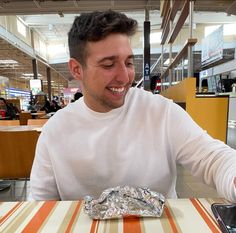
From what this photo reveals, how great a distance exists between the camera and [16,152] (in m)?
2.09

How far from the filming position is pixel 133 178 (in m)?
0.96

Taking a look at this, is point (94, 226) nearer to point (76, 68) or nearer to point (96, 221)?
point (96, 221)

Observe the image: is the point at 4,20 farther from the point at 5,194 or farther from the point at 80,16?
the point at 80,16

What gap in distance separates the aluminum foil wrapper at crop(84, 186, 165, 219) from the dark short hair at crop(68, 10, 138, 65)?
0.53 metres

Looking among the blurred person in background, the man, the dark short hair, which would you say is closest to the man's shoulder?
the man

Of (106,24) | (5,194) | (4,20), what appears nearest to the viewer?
(106,24)

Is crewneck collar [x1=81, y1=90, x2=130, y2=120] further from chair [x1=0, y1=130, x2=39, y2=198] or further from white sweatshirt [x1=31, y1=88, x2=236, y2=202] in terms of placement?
chair [x1=0, y1=130, x2=39, y2=198]

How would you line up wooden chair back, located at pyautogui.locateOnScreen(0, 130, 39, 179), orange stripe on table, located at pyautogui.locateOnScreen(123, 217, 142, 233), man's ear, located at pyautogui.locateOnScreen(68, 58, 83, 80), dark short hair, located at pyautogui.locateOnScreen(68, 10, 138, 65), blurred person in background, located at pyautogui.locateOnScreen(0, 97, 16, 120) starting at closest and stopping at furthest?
orange stripe on table, located at pyautogui.locateOnScreen(123, 217, 142, 233) < dark short hair, located at pyautogui.locateOnScreen(68, 10, 138, 65) < man's ear, located at pyautogui.locateOnScreen(68, 58, 83, 80) < wooden chair back, located at pyautogui.locateOnScreen(0, 130, 39, 179) < blurred person in background, located at pyautogui.locateOnScreen(0, 97, 16, 120)

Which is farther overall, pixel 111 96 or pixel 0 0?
pixel 0 0

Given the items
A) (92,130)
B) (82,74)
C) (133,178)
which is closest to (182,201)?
(133,178)

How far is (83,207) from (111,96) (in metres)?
0.42

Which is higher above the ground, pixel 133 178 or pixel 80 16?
pixel 80 16

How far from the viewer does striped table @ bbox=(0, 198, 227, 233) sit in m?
0.62

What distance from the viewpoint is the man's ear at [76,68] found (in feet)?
3.32
